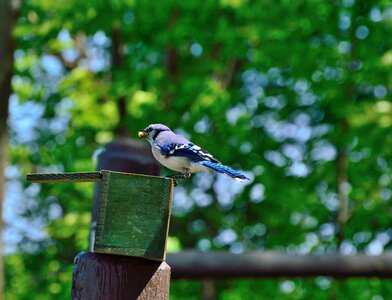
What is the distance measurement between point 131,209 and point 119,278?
249mm

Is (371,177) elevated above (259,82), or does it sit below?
below

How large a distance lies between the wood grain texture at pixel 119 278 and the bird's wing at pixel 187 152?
1.99ft

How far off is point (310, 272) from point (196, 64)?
7840mm

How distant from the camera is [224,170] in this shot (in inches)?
120

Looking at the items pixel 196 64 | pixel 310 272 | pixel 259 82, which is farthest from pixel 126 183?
pixel 259 82

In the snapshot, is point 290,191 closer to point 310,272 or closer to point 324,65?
point 324,65

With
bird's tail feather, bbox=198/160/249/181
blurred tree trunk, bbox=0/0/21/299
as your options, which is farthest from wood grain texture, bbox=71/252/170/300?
blurred tree trunk, bbox=0/0/21/299

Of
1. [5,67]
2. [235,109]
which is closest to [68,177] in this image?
[5,67]

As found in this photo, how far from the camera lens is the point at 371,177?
12.6 meters

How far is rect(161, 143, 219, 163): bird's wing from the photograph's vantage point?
3.30 m

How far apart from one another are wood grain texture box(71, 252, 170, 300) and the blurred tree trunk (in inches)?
248

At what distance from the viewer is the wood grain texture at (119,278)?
2.75 m

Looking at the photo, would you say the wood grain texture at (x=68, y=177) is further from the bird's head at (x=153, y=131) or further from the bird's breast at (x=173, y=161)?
the bird's head at (x=153, y=131)

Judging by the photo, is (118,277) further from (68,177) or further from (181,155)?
(181,155)
